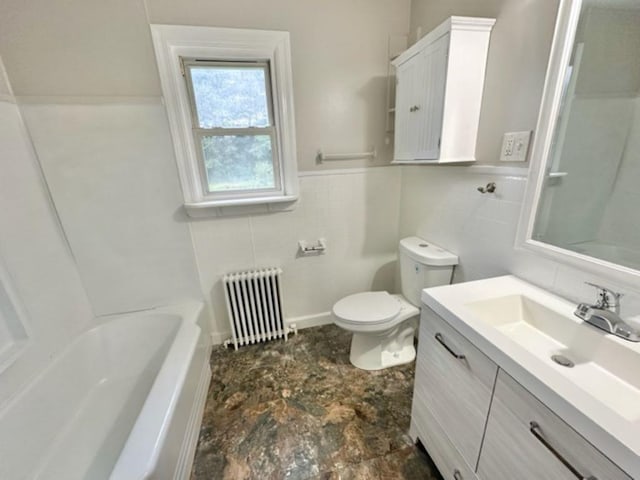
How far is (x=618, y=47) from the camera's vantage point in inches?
33.9

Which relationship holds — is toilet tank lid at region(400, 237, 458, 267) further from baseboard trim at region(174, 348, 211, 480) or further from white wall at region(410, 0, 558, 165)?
baseboard trim at region(174, 348, 211, 480)

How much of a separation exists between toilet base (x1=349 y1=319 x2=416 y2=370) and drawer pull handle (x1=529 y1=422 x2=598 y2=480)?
1.01 metres

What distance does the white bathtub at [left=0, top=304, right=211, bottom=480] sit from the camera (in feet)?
3.31

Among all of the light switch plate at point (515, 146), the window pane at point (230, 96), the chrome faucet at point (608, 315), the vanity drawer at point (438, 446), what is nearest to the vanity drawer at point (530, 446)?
the vanity drawer at point (438, 446)

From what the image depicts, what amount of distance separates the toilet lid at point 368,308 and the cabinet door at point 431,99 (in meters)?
0.90

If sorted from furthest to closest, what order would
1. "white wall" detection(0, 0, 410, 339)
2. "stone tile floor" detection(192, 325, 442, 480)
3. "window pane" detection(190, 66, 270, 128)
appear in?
1. "window pane" detection(190, 66, 270, 128)
2. "white wall" detection(0, 0, 410, 339)
3. "stone tile floor" detection(192, 325, 442, 480)

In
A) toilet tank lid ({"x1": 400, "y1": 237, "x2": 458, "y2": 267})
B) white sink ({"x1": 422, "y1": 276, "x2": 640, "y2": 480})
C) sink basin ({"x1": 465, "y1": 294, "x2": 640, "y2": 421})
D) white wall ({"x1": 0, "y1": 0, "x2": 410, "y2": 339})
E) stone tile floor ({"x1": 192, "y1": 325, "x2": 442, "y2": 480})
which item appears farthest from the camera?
toilet tank lid ({"x1": 400, "y1": 237, "x2": 458, "y2": 267})

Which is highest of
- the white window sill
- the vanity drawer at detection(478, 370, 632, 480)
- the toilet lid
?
the white window sill

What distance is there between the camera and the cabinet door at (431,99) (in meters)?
1.26

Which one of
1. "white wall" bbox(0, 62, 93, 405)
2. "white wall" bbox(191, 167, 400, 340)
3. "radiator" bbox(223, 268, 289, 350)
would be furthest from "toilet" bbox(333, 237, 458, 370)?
"white wall" bbox(0, 62, 93, 405)

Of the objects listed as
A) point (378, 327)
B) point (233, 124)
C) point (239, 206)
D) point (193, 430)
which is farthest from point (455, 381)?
point (233, 124)

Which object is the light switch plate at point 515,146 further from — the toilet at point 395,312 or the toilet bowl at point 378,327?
the toilet bowl at point 378,327

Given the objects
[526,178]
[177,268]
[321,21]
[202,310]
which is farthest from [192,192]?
[526,178]

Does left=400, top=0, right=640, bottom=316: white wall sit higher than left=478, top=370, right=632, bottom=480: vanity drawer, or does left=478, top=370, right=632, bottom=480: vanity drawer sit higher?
left=400, top=0, right=640, bottom=316: white wall
